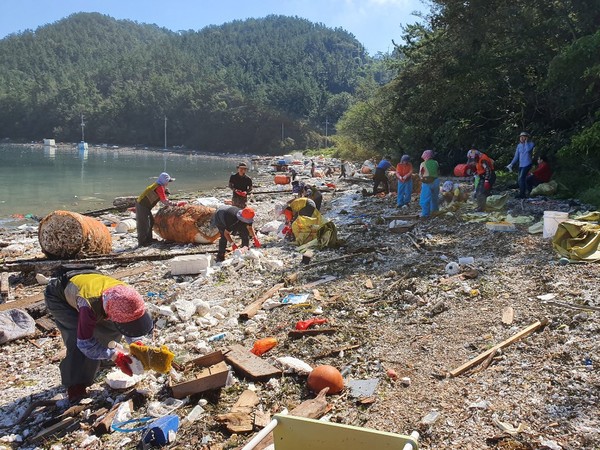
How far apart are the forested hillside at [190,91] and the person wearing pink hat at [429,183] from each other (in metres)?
77.3

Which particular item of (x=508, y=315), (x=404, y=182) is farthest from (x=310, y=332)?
(x=404, y=182)

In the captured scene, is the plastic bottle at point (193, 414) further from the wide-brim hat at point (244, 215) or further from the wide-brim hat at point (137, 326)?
the wide-brim hat at point (244, 215)

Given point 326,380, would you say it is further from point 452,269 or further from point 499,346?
point 452,269

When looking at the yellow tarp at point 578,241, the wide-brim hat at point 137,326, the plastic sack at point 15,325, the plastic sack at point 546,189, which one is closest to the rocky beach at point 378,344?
the plastic sack at point 15,325

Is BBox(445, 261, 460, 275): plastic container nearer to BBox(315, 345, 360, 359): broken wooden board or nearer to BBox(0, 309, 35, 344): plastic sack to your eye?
BBox(315, 345, 360, 359): broken wooden board

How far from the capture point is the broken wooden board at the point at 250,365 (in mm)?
4542

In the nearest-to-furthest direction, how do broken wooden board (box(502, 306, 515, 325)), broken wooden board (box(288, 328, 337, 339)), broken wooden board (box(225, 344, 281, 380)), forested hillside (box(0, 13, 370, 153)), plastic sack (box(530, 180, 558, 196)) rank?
broken wooden board (box(225, 344, 281, 380)) → broken wooden board (box(502, 306, 515, 325)) → broken wooden board (box(288, 328, 337, 339)) → plastic sack (box(530, 180, 558, 196)) → forested hillside (box(0, 13, 370, 153))

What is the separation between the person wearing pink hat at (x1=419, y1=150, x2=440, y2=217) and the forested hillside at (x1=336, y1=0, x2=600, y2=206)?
11.2ft

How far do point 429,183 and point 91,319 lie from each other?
858 cm

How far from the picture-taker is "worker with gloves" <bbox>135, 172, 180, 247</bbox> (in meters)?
10.9

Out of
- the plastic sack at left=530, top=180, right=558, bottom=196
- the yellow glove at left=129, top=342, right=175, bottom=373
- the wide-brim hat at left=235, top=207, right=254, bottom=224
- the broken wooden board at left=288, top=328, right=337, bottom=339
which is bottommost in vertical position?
the broken wooden board at left=288, top=328, right=337, bottom=339

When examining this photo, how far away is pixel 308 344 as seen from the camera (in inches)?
205

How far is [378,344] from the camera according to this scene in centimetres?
504

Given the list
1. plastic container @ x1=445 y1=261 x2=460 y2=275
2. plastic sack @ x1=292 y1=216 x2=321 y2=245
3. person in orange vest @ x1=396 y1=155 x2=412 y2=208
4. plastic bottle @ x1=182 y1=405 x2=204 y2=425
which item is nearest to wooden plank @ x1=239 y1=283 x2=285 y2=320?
plastic bottle @ x1=182 y1=405 x2=204 y2=425
